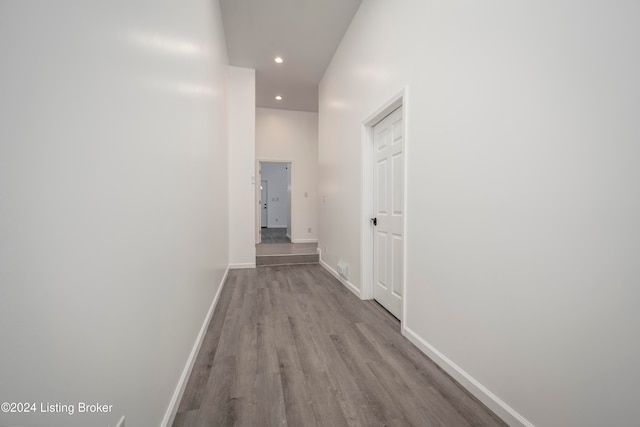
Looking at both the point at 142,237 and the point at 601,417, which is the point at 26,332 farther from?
the point at 601,417

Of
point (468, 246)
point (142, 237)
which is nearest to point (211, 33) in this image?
point (142, 237)

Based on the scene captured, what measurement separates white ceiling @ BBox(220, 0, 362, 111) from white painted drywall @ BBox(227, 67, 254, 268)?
0.35 metres

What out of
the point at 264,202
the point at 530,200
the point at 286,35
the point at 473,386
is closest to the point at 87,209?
the point at 530,200

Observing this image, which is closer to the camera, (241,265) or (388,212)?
(388,212)

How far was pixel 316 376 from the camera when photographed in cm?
165

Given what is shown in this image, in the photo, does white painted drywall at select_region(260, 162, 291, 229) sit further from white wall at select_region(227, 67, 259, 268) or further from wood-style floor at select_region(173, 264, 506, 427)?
wood-style floor at select_region(173, 264, 506, 427)

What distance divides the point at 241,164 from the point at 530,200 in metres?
4.15

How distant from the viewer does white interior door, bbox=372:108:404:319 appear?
2.51 metres

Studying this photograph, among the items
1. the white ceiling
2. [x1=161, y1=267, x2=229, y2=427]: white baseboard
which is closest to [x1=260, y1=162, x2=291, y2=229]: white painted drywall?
the white ceiling

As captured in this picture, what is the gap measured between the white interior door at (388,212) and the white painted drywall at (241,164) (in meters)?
2.44

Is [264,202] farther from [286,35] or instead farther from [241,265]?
[286,35]

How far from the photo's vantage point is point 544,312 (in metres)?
1.17

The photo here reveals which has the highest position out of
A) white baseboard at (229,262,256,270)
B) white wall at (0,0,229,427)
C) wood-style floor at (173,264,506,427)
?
white wall at (0,0,229,427)

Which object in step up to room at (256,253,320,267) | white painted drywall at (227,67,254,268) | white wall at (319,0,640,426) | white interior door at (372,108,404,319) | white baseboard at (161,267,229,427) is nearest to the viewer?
white wall at (319,0,640,426)
